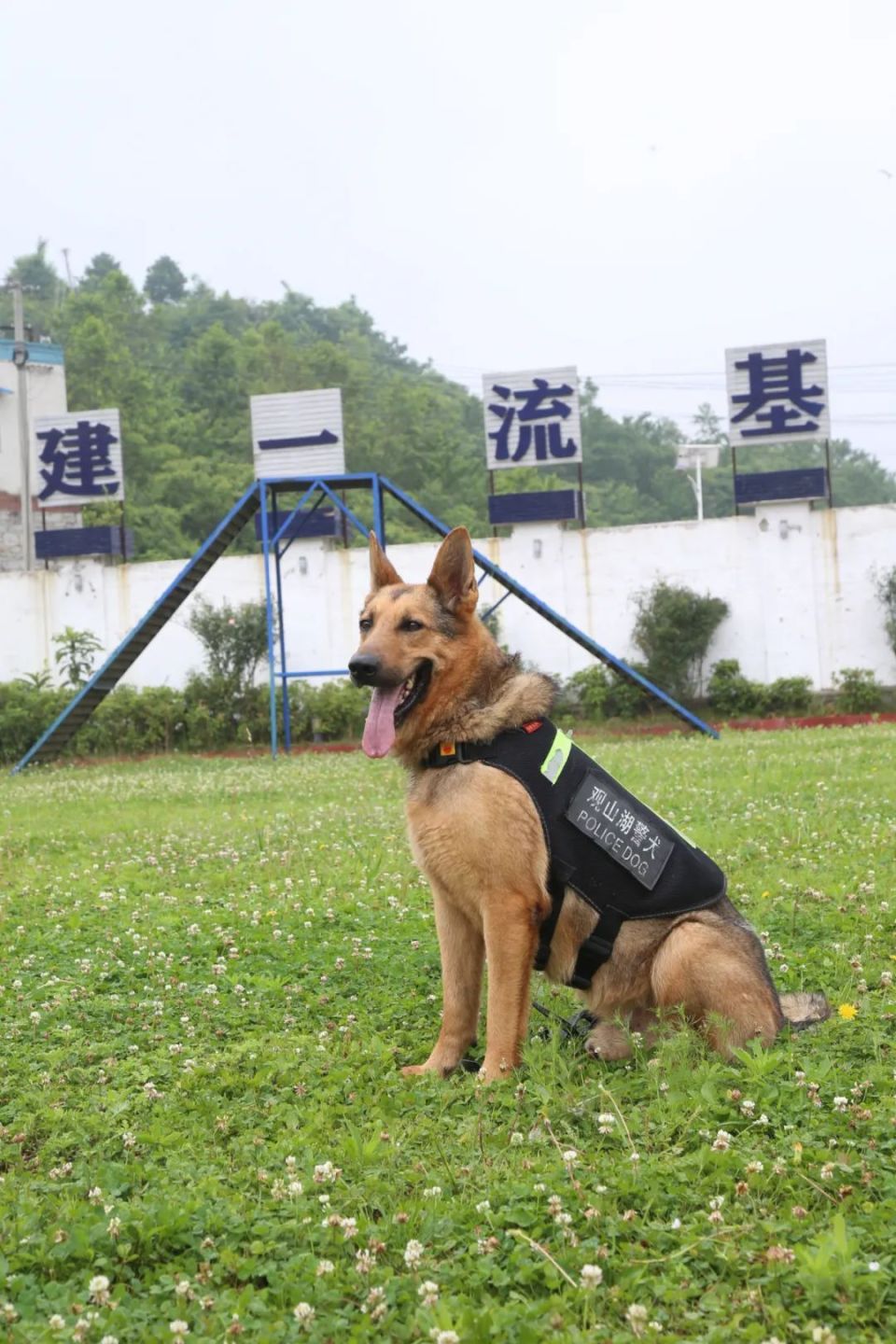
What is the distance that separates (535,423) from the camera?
31.6 meters

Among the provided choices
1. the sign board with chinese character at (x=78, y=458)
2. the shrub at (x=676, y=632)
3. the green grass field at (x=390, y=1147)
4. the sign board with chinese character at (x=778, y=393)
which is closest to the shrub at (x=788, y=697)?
the shrub at (x=676, y=632)

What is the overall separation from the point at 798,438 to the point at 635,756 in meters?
15.2

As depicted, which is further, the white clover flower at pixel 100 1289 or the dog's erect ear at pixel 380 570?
the dog's erect ear at pixel 380 570

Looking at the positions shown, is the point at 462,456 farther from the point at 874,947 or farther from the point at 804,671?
the point at 874,947

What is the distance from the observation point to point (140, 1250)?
3.22 m

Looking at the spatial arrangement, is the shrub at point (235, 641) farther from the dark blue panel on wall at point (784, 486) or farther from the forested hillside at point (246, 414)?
the forested hillside at point (246, 414)

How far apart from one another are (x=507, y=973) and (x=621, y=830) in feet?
2.33

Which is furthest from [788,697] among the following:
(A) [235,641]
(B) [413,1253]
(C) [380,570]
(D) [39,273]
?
(D) [39,273]

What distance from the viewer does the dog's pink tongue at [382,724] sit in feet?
15.8

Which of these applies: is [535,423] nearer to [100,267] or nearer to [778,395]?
[778,395]

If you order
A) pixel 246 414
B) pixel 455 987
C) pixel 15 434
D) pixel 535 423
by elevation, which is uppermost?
pixel 246 414

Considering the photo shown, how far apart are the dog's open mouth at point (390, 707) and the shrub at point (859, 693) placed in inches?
955

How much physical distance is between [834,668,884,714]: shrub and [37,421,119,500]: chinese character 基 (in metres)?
19.7

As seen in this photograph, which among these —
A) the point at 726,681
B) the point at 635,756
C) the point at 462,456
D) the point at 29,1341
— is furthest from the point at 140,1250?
the point at 462,456
